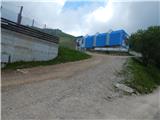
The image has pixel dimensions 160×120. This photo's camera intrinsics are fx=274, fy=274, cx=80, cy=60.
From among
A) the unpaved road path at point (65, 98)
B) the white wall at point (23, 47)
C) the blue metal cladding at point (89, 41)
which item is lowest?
the unpaved road path at point (65, 98)

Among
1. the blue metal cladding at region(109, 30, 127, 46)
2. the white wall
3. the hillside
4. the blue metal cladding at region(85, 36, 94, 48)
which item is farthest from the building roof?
the blue metal cladding at region(85, 36, 94, 48)

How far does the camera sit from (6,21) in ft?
51.0

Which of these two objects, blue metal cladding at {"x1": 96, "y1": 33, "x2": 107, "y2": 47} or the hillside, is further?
blue metal cladding at {"x1": 96, "y1": 33, "x2": 107, "y2": 47}

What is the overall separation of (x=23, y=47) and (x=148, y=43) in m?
14.1

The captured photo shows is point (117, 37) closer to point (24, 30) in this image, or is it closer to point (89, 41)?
point (89, 41)

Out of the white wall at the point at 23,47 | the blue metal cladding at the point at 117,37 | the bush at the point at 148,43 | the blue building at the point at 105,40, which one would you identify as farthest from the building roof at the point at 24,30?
the blue metal cladding at the point at 117,37

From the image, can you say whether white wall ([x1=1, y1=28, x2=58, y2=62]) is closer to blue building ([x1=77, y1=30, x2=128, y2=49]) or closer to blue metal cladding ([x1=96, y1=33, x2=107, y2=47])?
blue building ([x1=77, y1=30, x2=128, y2=49])

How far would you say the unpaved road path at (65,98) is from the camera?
946 centimetres

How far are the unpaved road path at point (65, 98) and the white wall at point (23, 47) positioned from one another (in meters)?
1.32

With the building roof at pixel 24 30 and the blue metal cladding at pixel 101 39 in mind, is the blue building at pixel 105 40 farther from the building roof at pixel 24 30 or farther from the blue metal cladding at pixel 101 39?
the building roof at pixel 24 30

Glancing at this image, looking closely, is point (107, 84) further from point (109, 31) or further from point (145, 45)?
point (109, 31)

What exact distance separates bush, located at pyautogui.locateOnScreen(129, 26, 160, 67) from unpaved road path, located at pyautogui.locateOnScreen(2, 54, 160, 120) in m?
10.9

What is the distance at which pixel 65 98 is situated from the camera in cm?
1148

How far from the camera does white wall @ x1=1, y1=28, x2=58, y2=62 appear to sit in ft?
50.8
